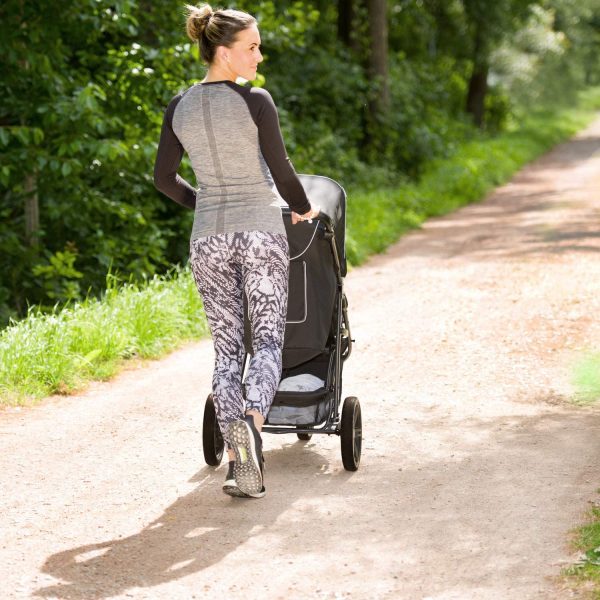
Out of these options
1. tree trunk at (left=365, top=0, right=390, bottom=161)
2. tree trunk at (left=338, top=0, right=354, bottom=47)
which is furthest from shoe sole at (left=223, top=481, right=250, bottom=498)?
tree trunk at (left=338, top=0, right=354, bottom=47)

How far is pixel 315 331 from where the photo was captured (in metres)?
5.41

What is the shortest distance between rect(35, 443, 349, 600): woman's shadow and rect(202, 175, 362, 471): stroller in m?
0.27

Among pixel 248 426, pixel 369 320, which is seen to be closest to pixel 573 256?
pixel 369 320

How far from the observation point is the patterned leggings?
186 inches

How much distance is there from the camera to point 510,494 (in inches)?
200

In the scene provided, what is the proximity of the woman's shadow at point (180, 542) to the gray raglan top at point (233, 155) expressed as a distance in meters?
1.29

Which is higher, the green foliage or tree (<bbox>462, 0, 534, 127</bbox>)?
tree (<bbox>462, 0, 534, 127</bbox>)

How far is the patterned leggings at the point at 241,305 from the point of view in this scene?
4723 millimetres

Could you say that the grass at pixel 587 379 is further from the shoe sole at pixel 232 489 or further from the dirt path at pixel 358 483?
the shoe sole at pixel 232 489

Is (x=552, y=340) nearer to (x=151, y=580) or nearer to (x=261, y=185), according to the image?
(x=261, y=185)

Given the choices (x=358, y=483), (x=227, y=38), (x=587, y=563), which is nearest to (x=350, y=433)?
(x=358, y=483)

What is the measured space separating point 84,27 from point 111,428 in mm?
5260

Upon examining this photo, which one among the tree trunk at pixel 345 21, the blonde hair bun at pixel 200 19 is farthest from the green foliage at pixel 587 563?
the tree trunk at pixel 345 21

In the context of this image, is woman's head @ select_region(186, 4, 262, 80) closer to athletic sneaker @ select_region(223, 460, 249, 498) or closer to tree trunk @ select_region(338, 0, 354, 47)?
athletic sneaker @ select_region(223, 460, 249, 498)
